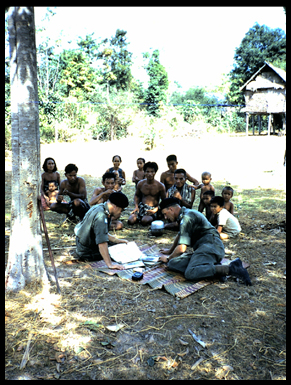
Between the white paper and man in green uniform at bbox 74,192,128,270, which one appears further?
the white paper

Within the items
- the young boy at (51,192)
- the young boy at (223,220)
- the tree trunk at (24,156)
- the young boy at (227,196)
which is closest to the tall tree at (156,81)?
the young boy at (51,192)

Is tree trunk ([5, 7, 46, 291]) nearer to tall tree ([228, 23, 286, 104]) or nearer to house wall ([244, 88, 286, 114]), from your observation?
house wall ([244, 88, 286, 114])

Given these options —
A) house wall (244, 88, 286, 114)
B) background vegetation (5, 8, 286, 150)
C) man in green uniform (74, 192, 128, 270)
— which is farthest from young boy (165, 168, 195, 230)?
house wall (244, 88, 286, 114)

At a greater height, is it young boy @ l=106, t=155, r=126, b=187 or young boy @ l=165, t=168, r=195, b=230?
young boy @ l=106, t=155, r=126, b=187

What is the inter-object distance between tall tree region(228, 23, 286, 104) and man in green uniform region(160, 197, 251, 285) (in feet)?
110

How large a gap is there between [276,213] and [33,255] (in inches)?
224

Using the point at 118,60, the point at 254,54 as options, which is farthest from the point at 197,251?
the point at 254,54

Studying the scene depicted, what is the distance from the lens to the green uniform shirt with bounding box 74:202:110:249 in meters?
4.32

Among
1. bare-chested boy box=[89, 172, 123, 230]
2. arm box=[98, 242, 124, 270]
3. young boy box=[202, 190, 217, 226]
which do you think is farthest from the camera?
bare-chested boy box=[89, 172, 123, 230]

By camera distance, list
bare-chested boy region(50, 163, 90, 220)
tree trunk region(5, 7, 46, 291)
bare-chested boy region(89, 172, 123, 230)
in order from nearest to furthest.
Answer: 1. tree trunk region(5, 7, 46, 291)
2. bare-chested boy region(89, 172, 123, 230)
3. bare-chested boy region(50, 163, 90, 220)

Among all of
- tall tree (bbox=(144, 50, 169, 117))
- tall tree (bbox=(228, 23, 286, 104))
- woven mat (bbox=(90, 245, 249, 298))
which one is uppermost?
tall tree (bbox=(228, 23, 286, 104))

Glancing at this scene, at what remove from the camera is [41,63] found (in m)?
23.5

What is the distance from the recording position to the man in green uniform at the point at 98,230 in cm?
432
